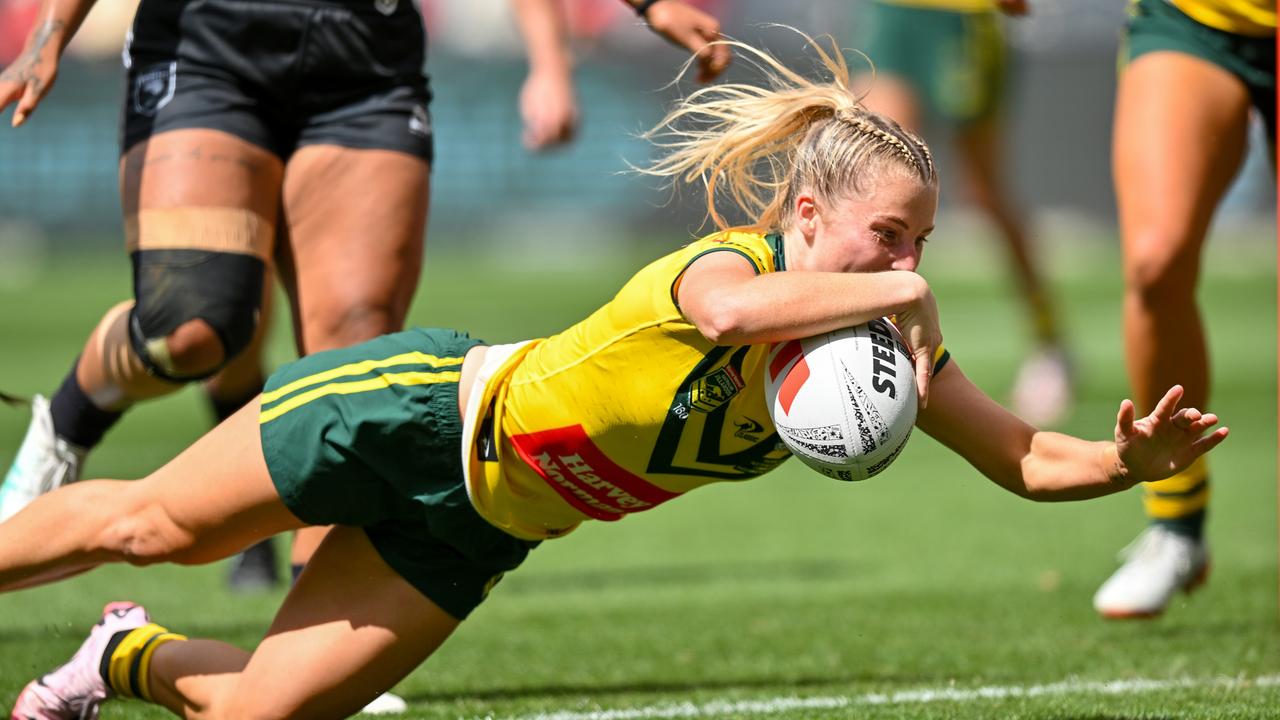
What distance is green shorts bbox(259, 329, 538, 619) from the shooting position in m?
3.40

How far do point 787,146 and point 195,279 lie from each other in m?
1.69

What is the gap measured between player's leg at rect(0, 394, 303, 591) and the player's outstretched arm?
154cm

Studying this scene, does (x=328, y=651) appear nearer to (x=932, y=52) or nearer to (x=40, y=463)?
(x=40, y=463)

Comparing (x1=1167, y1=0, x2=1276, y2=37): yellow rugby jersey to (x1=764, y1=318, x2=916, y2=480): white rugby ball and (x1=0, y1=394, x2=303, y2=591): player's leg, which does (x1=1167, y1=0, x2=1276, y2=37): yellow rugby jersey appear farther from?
(x1=0, y1=394, x2=303, y2=591): player's leg

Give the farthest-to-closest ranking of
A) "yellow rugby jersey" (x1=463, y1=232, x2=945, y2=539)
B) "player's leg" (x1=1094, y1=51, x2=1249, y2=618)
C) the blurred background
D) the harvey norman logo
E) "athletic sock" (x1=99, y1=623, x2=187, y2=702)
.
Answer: the blurred background < "player's leg" (x1=1094, y1=51, x2=1249, y2=618) < "athletic sock" (x1=99, y1=623, x2=187, y2=702) < the harvey norman logo < "yellow rugby jersey" (x1=463, y1=232, x2=945, y2=539)


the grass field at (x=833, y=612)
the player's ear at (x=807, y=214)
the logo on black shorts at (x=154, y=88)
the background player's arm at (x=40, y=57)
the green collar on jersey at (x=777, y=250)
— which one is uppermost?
the player's ear at (x=807, y=214)

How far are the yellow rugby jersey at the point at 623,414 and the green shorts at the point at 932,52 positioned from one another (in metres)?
6.86

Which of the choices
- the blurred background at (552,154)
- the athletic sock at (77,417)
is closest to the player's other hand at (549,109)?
the athletic sock at (77,417)

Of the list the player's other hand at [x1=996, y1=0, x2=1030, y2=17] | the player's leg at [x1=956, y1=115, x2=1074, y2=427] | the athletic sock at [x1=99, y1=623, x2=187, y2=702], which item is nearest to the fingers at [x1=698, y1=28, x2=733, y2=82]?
the player's other hand at [x1=996, y1=0, x2=1030, y2=17]

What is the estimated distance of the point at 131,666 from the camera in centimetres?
371

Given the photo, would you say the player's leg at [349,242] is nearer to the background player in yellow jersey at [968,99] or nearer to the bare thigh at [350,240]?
the bare thigh at [350,240]

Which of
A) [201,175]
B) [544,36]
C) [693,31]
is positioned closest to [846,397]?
[693,31]

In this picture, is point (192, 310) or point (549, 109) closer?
point (192, 310)

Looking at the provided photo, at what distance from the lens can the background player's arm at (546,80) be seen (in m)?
4.83
